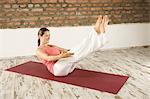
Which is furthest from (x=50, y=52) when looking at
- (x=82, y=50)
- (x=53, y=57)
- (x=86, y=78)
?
(x=86, y=78)

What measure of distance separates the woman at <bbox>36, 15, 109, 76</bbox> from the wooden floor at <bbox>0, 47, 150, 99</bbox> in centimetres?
23

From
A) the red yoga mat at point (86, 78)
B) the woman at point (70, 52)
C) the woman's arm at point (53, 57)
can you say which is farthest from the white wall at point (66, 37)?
the woman's arm at point (53, 57)

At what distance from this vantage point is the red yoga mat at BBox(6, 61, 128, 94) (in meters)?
2.54

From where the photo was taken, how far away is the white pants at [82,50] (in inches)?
103

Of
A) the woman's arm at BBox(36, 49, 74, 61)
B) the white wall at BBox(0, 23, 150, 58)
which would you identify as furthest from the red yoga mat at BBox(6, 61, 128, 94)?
the white wall at BBox(0, 23, 150, 58)

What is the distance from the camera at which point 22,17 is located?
4.11 metres

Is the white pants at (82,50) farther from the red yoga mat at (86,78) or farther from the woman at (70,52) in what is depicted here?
the red yoga mat at (86,78)

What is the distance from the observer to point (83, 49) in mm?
2729

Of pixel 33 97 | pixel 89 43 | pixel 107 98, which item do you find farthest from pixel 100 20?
pixel 33 97

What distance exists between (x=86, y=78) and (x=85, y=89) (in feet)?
1.17

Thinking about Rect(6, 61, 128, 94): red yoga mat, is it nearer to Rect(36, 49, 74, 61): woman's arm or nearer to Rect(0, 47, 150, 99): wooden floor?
Rect(0, 47, 150, 99): wooden floor

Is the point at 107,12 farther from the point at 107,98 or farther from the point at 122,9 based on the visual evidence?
the point at 107,98

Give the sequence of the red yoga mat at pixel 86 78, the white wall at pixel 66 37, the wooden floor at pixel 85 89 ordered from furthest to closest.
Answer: the white wall at pixel 66 37, the red yoga mat at pixel 86 78, the wooden floor at pixel 85 89

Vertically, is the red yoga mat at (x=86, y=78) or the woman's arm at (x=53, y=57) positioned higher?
the woman's arm at (x=53, y=57)
